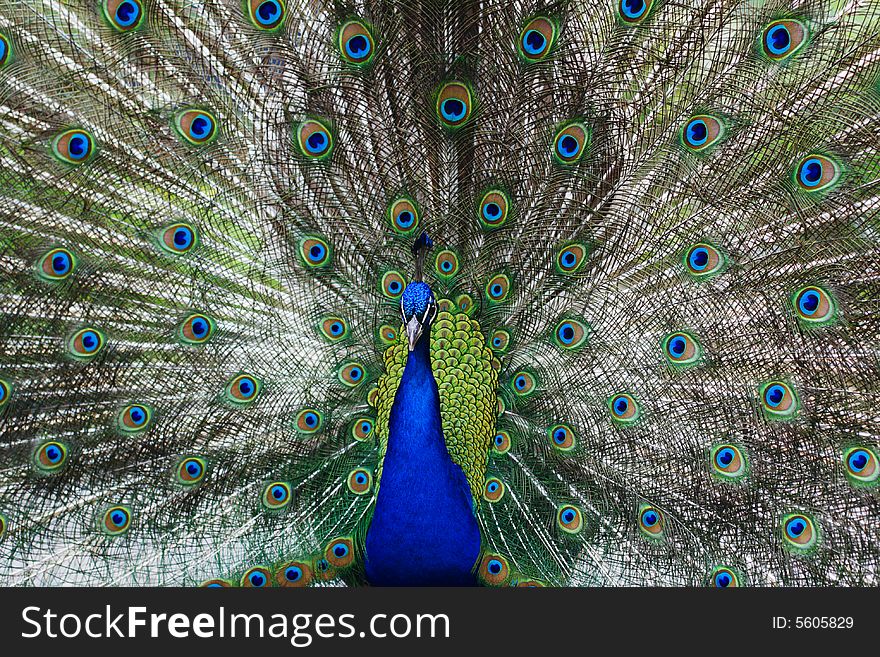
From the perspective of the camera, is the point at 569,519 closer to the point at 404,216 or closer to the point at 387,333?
the point at 387,333

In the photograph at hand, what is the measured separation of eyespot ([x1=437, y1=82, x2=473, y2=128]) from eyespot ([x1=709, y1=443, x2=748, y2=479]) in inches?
47.7

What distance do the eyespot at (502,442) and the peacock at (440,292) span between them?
0.03 ft

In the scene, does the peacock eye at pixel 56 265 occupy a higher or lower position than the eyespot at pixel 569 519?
higher

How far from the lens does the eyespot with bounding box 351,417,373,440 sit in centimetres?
255

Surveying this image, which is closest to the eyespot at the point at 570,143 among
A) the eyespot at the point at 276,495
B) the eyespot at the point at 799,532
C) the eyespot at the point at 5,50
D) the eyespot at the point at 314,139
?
the eyespot at the point at 314,139

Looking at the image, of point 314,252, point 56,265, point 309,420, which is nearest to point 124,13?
point 56,265

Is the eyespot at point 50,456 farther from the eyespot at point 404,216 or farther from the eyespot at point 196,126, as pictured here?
the eyespot at point 404,216

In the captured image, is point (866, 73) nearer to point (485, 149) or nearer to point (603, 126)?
point (603, 126)

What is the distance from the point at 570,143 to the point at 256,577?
1.58 meters

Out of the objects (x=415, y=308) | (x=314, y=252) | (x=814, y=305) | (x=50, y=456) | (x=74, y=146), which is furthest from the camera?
(x=314, y=252)

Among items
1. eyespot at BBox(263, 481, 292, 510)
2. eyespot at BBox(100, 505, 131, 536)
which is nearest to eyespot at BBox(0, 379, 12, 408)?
eyespot at BBox(100, 505, 131, 536)

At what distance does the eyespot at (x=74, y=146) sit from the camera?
2.04m

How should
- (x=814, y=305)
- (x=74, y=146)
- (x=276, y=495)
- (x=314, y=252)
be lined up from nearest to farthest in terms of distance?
1. (x=74, y=146)
2. (x=814, y=305)
3. (x=314, y=252)
4. (x=276, y=495)

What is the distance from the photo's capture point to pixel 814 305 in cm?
217
